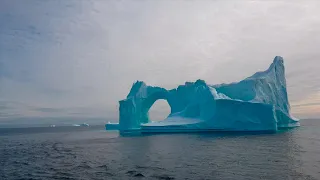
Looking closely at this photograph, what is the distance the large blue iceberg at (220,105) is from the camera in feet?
99.8

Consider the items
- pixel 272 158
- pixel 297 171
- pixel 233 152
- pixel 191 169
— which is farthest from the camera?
pixel 233 152

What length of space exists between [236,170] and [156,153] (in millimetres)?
7444

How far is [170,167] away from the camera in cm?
1405

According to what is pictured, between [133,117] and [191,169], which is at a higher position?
[133,117]

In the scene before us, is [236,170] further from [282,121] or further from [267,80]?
[282,121]

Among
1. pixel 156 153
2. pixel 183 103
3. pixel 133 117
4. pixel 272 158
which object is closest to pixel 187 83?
pixel 183 103

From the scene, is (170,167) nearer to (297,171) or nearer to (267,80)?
(297,171)

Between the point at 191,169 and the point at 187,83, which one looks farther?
the point at 187,83

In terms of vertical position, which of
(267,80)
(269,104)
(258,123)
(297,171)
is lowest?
(297,171)

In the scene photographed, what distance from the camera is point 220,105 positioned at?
3036cm

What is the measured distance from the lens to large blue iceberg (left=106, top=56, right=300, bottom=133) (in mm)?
30422

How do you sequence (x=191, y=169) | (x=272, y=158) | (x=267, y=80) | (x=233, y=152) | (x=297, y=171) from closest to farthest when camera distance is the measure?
1. (x=297, y=171)
2. (x=191, y=169)
3. (x=272, y=158)
4. (x=233, y=152)
5. (x=267, y=80)

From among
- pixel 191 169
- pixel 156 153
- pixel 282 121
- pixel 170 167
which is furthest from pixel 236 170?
pixel 282 121

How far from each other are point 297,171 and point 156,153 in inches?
367
